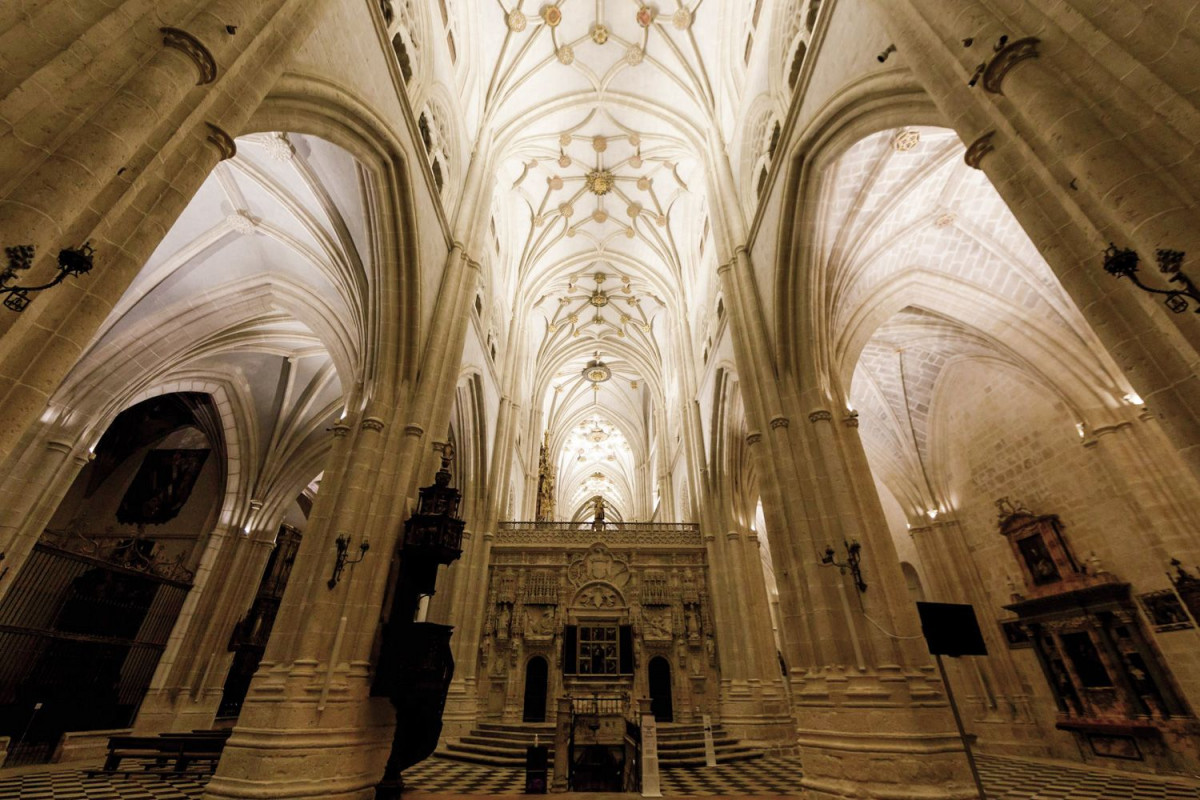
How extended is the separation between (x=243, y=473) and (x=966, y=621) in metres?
18.8

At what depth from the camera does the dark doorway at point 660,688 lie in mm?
13438

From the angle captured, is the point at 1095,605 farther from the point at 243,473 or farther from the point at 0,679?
the point at 0,679

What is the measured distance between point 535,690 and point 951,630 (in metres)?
12.0

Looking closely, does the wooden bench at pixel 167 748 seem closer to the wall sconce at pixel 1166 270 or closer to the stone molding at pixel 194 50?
the stone molding at pixel 194 50

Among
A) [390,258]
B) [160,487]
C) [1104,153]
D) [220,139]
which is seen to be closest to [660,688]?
[390,258]

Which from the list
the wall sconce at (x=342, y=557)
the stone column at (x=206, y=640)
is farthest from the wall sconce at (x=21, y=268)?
the stone column at (x=206, y=640)

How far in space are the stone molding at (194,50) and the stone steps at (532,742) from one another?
1075cm

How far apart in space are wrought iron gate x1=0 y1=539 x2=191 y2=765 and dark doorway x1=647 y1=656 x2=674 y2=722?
13389mm

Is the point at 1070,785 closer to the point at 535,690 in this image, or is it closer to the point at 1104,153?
the point at 1104,153

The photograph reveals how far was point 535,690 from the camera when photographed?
13641 mm

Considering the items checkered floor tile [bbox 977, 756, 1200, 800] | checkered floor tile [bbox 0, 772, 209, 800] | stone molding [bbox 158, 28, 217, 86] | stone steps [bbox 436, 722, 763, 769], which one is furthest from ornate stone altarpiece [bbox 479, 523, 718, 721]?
stone molding [bbox 158, 28, 217, 86]

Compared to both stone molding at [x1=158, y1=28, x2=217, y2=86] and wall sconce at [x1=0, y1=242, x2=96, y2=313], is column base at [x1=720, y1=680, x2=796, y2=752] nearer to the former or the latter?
wall sconce at [x1=0, y1=242, x2=96, y2=313]

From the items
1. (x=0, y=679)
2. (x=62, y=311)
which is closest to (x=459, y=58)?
(x=62, y=311)

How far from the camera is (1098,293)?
3.20 meters
